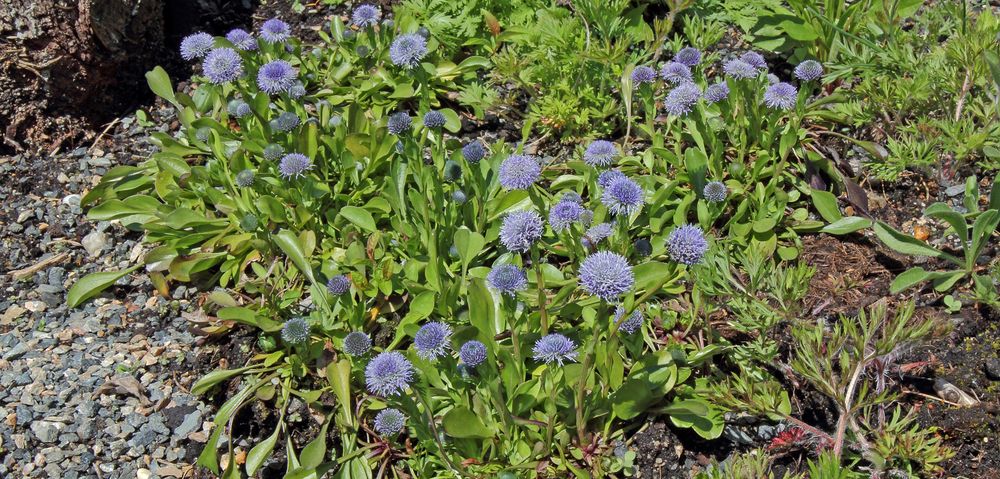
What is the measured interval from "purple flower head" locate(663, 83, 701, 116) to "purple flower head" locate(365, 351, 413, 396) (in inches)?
62.7

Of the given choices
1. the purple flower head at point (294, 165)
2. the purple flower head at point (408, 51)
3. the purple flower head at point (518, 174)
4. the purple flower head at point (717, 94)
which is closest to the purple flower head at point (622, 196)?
the purple flower head at point (518, 174)

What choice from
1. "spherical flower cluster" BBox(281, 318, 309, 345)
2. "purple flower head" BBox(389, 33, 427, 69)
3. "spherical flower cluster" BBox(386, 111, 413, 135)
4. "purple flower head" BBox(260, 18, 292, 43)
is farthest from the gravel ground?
"purple flower head" BBox(389, 33, 427, 69)

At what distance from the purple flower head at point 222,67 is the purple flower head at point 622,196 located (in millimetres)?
1793

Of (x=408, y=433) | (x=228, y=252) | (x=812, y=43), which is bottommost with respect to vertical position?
(x=408, y=433)

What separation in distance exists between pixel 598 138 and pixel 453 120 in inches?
27.8

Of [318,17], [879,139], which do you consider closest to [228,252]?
[318,17]

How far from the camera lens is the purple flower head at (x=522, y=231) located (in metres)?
2.60

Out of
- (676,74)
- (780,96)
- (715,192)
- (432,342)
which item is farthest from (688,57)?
(432,342)

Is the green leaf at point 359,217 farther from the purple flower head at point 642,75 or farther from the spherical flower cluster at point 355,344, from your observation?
the purple flower head at point 642,75

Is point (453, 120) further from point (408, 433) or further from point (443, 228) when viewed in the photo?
point (408, 433)

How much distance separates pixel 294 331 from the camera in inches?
125

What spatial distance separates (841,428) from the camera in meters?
2.79

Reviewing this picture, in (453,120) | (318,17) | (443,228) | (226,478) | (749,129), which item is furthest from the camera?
(318,17)

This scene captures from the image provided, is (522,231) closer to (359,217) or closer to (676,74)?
(359,217)
